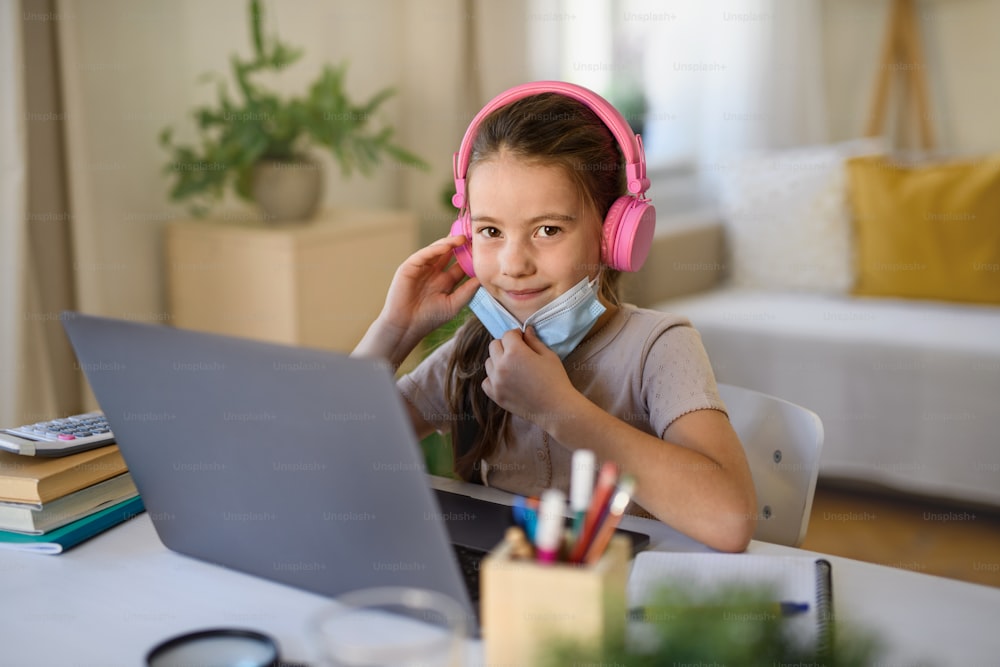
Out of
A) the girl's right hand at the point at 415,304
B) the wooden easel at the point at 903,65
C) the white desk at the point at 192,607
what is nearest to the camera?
the white desk at the point at 192,607

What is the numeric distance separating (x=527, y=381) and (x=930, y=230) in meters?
2.02

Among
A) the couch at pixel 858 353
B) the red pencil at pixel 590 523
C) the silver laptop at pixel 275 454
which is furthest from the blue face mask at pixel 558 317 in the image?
the couch at pixel 858 353

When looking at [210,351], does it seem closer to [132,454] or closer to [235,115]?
[132,454]

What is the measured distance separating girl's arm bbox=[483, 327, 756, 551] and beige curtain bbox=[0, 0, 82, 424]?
171cm

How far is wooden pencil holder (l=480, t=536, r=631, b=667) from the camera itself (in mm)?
589

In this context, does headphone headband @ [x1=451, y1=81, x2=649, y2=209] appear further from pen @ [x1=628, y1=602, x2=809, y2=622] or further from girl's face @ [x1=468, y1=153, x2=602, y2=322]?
pen @ [x1=628, y1=602, x2=809, y2=622]

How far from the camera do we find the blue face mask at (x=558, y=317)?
1.11 m

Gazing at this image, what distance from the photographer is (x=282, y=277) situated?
8.65ft

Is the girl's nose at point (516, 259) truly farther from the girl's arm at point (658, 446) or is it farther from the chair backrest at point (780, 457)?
the chair backrest at point (780, 457)

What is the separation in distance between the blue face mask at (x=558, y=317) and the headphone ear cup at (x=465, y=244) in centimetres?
4

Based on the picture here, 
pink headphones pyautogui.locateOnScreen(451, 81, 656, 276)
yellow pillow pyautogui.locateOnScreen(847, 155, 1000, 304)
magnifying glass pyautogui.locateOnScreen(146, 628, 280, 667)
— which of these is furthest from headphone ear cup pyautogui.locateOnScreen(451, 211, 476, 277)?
yellow pillow pyautogui.locateOnScreen(847, 155, 1000, 304)

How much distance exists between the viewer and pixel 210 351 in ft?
2.30

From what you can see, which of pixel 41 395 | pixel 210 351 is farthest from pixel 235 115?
pixel 210 351

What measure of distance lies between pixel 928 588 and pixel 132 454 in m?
0.67
